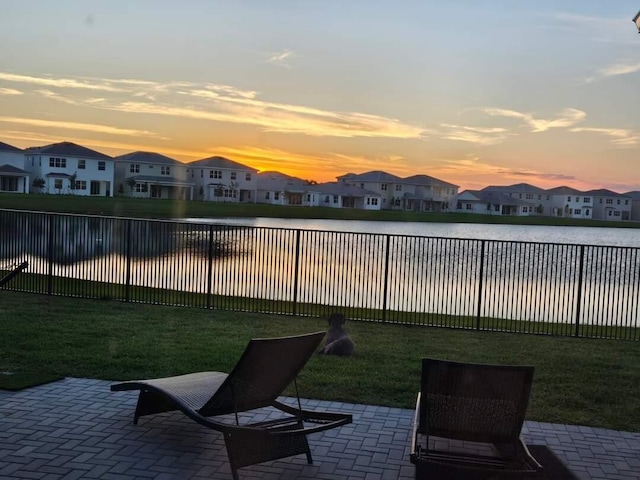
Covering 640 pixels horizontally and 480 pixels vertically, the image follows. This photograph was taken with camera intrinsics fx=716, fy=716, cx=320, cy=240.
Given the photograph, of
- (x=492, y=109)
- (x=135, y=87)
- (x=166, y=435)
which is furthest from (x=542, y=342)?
(x=135, y=87)

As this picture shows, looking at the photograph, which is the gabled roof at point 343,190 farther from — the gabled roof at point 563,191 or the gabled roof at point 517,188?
the gabled roof at point 563,191

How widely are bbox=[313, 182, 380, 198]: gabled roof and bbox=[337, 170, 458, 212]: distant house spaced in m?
2.86

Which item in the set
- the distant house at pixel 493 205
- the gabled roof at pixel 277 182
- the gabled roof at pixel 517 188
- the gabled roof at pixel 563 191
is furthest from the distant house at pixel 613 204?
the gabled roof at pixel 277 182

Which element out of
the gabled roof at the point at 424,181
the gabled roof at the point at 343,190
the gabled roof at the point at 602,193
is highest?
the gabled roof at the point at 424,181

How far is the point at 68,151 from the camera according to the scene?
286 ft

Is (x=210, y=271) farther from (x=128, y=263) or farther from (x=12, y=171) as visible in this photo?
(x=12, y=171)

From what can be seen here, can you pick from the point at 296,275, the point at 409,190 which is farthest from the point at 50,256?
the point at 409,190

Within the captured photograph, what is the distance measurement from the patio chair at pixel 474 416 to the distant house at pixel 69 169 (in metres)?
83.4

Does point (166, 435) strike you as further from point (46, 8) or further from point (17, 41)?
point (17, 41)

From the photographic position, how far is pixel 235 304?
14391mm

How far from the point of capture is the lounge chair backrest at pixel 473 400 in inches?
187

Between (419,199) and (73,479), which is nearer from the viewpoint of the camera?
(73,479)

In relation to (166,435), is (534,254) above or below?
above

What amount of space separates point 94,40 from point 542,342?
40.6ft
